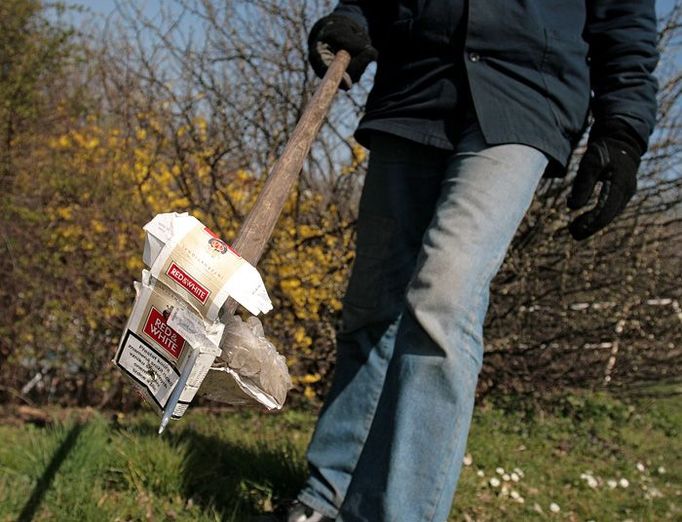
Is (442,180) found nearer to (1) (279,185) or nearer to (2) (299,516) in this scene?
(1) (279,185)

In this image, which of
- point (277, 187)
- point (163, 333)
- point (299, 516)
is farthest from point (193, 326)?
point (299, 516)

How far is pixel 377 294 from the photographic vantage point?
2352mm

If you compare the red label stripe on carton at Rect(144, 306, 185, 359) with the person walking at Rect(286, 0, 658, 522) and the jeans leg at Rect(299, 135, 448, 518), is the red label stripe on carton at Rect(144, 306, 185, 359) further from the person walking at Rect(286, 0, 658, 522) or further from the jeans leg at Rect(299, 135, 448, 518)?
the jeans leg at Rect(299, 135, 448, 518)

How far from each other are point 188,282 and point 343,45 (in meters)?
1.15

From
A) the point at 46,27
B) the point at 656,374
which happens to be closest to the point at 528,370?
the point at 656,374

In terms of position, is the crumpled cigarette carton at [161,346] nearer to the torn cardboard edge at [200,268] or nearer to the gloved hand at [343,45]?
the torn cardboard edge at [200,268]

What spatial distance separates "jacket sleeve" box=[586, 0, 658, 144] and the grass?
136 cm

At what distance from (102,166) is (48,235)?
581 mm

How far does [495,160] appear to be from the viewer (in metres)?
2.01

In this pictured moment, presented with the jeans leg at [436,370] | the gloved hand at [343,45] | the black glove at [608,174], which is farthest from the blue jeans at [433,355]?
the gloved hand at [343,45]

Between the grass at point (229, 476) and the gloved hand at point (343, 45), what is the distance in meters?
1.30

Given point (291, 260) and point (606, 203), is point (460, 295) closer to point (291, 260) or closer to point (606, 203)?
point (606, 203)

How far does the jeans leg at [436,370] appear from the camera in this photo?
71.7 inches

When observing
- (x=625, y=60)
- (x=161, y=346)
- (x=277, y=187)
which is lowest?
(x=161, y=346)
